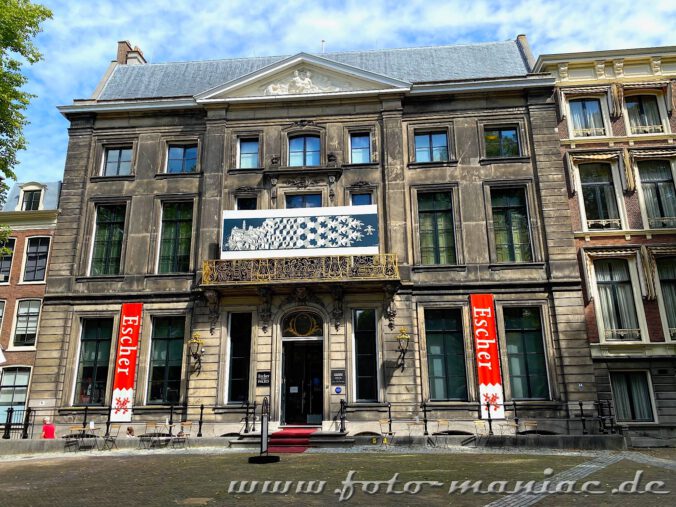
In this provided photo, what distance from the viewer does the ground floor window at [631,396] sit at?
61.9 ft

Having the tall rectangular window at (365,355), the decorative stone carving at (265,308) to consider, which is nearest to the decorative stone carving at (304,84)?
the decorative stone carving at (265,308)

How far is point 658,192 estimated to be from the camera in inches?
823

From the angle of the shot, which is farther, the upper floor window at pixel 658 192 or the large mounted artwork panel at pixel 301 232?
the upper floor window at pixel 658 192

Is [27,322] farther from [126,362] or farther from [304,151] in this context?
[304,151]

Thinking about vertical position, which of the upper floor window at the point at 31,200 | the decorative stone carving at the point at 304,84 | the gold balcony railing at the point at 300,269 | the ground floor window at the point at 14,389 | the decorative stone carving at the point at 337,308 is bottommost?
the ground floor window at the point at 14,389

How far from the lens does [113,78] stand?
85.1ft

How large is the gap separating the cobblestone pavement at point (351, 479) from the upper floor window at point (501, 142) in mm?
12102

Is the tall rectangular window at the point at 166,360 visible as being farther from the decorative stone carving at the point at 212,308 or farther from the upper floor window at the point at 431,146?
the upper floor window at the point at 431,146

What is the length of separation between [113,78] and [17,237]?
887cm

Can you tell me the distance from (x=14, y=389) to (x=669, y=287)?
86.8 ft

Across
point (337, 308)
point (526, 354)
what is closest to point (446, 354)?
point (526, 354)

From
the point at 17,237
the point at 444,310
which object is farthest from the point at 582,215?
the point at 17,237

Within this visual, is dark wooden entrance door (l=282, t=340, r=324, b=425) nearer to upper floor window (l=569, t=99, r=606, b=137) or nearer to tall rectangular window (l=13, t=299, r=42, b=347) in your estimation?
tall rectangular window (l=13, t=299, r=42, b=347)

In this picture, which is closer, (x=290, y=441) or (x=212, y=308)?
(x=290, y=441)
